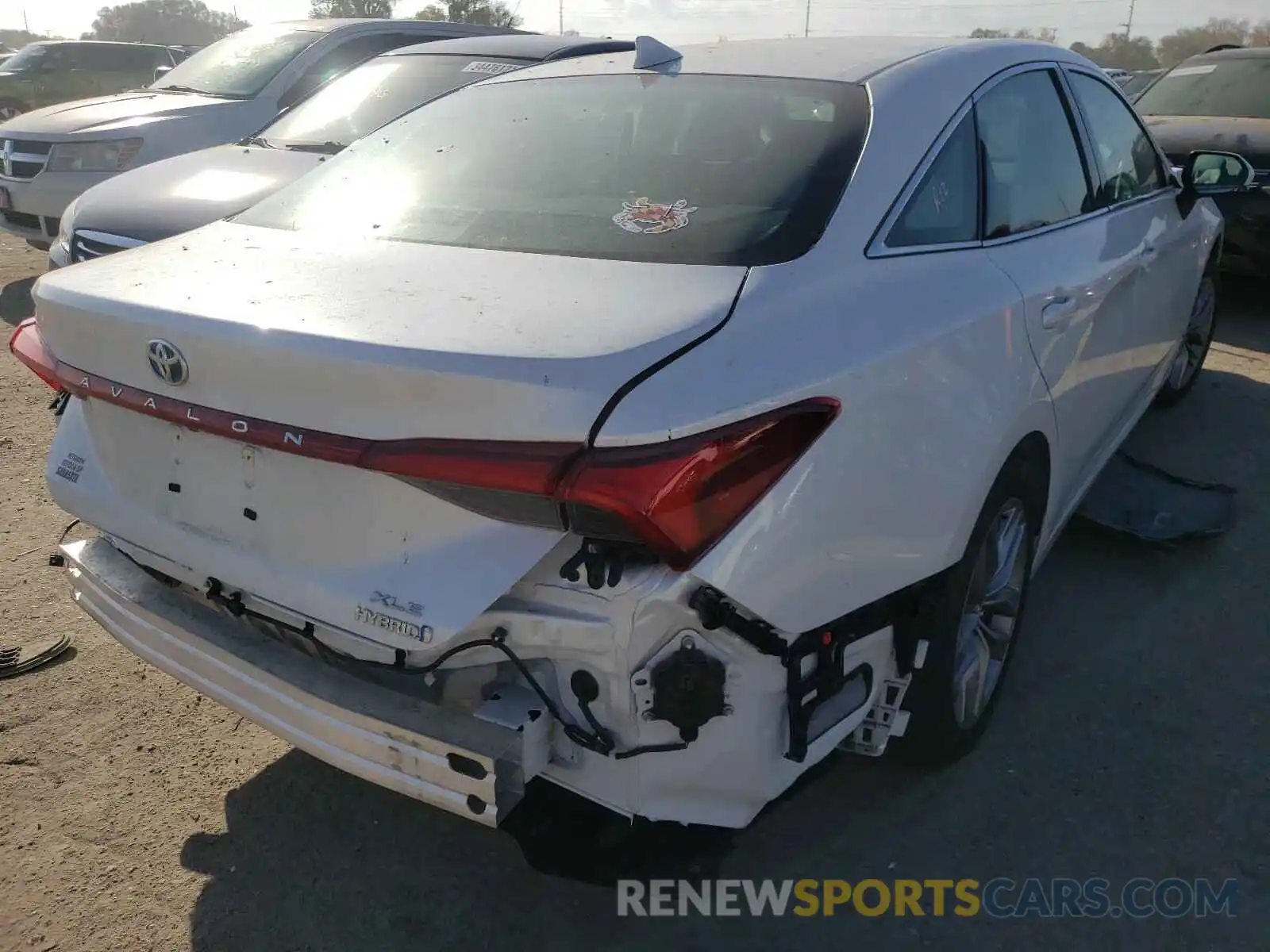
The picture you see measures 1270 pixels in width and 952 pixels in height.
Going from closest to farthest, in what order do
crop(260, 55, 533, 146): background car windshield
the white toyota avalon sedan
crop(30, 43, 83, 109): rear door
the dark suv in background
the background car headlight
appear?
the white toyota avalon sedan
crop(260, 55, 533, 146): background car windshield
the background car headlight
the dark suv in background
crop(30, 43, 83, 109): rear door

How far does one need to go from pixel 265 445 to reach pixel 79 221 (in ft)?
15.0

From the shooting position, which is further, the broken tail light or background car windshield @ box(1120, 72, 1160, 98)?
background car windshield @ box(1120, 72, 1160, 98)

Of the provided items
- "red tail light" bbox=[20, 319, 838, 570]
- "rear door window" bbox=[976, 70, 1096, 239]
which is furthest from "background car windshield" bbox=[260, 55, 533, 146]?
"red tail light" bbox=[20, 319, 838, 570]

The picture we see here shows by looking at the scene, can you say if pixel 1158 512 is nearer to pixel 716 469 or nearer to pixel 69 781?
pixel 716 469

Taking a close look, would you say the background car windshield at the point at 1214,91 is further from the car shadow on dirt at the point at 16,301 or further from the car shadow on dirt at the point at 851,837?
the car shadow on dirt at the point at 16,301

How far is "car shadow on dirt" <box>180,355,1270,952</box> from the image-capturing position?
224 cm

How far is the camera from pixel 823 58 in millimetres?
2732

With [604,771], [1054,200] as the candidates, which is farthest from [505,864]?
[1054,200]

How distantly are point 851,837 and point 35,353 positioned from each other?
2229mm

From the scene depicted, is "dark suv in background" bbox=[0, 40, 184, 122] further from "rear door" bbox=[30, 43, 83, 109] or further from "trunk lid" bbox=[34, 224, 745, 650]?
"trunk lid" bbox=[34, 224, 745, 650]

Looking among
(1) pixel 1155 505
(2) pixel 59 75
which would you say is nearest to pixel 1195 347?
(1) pixel 1155 505

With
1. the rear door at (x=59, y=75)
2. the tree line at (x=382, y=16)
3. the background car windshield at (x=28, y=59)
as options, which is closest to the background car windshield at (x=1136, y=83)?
the tree line at (x=382, y=16)

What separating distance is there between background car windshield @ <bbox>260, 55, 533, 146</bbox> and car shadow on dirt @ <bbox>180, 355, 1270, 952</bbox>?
431cm

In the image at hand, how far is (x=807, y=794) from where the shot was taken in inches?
105
